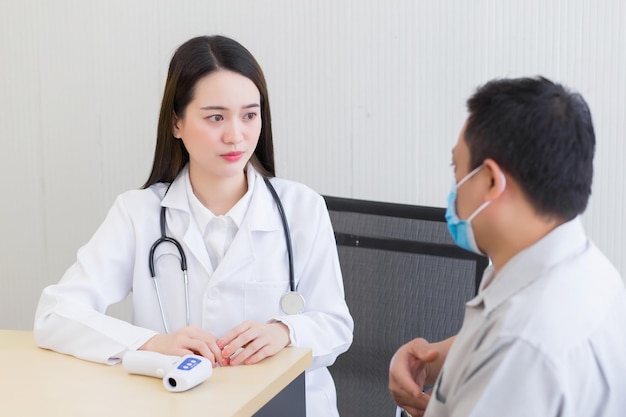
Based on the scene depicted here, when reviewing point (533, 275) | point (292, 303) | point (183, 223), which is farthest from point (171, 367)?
point (533, 275)

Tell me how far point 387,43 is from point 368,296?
78 centimetres

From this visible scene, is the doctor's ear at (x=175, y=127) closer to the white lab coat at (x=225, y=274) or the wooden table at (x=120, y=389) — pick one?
the white lab coat at (x=225, y=274)

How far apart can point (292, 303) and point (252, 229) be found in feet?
0.61

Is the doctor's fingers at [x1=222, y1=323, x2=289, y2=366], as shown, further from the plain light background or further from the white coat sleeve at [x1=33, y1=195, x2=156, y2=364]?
the plain light background

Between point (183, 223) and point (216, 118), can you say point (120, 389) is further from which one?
point (216, 118)

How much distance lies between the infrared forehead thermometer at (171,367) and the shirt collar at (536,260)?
478 millimetres

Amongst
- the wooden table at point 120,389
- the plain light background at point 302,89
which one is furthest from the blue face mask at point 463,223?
the plain light background at point 302,89

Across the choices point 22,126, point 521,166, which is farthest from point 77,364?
point 22,126

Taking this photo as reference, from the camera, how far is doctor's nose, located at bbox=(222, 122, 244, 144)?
175cm

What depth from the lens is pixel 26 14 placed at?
9.23 ft

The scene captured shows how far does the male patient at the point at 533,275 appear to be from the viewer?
42.3 inches

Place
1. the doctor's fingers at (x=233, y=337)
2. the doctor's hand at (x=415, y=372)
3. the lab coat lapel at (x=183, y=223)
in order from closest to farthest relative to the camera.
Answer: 1. the doctor's hand at (x=415, y=372)
2. the doctor's fingers at (x=233, y=337)
3. the lab coat lapel at (x=183, y=223)

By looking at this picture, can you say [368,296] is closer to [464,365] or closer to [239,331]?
[239,331]

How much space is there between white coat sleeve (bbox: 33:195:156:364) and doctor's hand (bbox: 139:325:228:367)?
0.11 ft
